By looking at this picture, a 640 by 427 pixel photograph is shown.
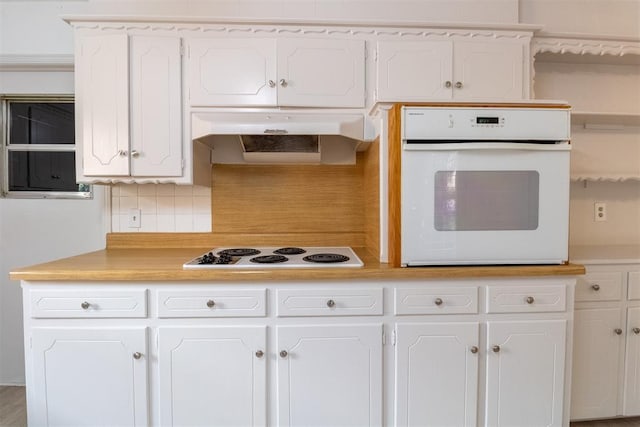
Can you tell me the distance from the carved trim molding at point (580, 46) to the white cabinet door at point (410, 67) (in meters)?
0.56

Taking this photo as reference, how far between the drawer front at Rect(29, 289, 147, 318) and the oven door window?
1282 mm

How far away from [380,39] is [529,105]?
2.61 feet

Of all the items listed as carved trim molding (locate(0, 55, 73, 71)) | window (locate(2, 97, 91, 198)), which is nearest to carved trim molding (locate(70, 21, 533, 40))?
carved trim molding (locate(0, 55, 73, 71))

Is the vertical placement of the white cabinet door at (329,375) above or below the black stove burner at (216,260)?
below

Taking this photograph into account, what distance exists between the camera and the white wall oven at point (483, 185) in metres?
1.32

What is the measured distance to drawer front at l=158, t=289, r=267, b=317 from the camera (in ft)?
4.17

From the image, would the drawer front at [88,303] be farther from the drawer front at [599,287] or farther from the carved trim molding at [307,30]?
the drawer front at [599,287]

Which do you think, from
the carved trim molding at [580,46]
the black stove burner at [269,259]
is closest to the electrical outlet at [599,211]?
the carved trim molding at [580,46]

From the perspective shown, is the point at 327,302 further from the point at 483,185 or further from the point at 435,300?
the point at 483,185

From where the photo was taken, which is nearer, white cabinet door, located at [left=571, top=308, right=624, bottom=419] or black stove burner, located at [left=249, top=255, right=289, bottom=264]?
black stove burner, located at [left=249, top=255, right=289, bottom=264]

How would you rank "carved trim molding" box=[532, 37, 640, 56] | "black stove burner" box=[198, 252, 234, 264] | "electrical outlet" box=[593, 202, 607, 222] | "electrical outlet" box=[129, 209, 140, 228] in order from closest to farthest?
"black stove burner" box=[198, 252, 234, 264], "carved trim molding" box=[532, 37, 640, 56], "electrical outlet" box=[129, 209, 140, 228], "electrical outlet" box=[593, 202, 607, 222]

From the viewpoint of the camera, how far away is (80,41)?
5.18 feet

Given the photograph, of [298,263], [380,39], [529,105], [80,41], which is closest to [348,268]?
[298,263]

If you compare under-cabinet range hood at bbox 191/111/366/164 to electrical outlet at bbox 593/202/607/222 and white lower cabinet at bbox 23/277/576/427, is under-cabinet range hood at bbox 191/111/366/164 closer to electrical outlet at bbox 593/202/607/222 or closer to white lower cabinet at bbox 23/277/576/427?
white lower cabinet at bbox 23/277/576/427
